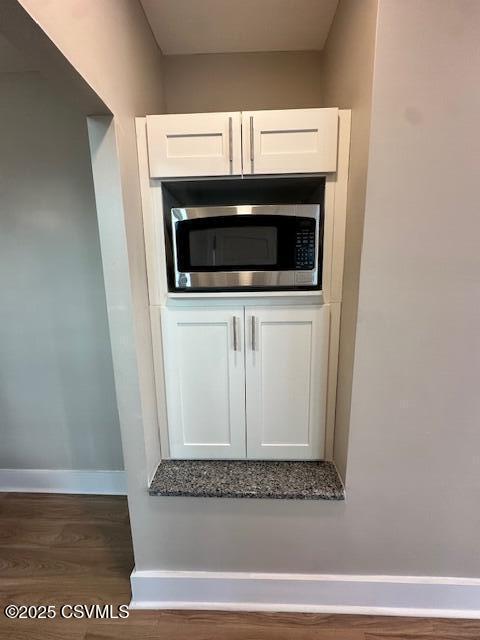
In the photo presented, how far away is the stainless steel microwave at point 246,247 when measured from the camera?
1.26 metres

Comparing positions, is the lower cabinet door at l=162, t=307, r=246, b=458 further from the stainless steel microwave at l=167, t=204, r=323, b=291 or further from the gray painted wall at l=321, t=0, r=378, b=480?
the gray painted wall at l=321, t=0, r=378, b=480

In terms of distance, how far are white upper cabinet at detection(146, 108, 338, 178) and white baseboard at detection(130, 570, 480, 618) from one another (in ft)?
5.65

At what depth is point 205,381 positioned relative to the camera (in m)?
1.44

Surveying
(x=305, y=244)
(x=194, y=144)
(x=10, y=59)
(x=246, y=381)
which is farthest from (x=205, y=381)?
(x=10, y=59)

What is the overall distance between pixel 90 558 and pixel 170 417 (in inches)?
36.9

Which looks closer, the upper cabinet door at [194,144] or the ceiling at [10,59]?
the upper cabinet door at [194,144]

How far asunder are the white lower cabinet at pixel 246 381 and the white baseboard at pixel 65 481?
86cm

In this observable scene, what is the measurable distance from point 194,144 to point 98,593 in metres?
2.03

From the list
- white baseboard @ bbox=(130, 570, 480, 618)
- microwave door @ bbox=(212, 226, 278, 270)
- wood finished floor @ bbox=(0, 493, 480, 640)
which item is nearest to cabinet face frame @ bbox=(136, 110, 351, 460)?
microwave door @ bbox=(212, 226, 278, 270)

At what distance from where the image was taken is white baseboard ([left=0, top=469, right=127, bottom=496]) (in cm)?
205

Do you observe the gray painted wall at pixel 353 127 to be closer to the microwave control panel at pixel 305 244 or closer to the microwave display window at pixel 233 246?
the microwave control panel at pixel 305 244

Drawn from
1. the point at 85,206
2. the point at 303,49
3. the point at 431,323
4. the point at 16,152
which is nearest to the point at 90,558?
the point at 85,206

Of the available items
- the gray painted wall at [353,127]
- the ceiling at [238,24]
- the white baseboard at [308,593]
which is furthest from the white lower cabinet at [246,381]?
the ceiling at [238,24]

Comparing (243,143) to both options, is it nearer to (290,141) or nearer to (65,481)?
(290,141)
